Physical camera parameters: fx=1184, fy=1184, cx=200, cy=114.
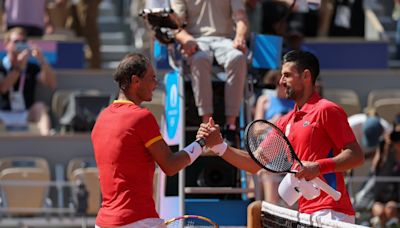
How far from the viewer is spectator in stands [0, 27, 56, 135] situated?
1481cm

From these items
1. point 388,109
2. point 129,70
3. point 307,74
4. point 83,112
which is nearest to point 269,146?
point 307,74

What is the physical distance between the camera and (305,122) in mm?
7070

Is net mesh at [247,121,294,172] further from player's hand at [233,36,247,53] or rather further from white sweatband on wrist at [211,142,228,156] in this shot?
player's hand at [233,36,247,53]

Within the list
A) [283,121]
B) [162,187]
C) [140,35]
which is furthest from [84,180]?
[283,121]

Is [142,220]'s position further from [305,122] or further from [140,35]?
[140,35]

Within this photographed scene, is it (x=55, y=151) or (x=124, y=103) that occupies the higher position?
(x=124, y=103)

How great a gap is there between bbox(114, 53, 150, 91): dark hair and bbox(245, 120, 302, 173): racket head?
28.0 inches

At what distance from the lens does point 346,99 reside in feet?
50.1

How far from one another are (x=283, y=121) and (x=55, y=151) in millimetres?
7254

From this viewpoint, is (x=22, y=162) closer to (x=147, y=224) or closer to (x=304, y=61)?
(x=304, y=61)

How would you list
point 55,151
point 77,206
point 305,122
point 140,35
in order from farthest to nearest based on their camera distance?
point 140,35 → point 55,151 → point 77,206 → point 305,122

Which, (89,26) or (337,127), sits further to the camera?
(89,26)

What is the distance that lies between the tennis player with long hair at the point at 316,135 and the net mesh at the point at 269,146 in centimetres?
14

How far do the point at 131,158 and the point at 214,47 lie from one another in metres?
3.38
